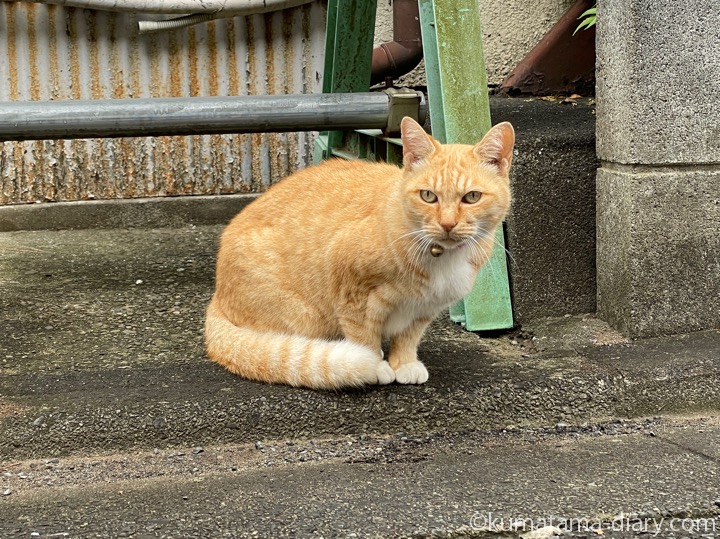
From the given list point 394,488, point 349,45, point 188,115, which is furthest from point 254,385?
point 349,45

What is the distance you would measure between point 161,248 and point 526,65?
217 cm

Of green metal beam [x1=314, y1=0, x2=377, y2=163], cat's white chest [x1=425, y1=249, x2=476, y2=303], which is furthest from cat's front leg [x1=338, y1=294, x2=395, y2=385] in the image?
green metal beam [x1=314, y1=0, x2=377, y2=163]

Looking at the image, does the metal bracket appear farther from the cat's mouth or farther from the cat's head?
the cat's mouth

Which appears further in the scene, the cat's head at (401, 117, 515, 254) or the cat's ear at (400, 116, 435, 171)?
the cat's ear at (400, 116, 435, 171)

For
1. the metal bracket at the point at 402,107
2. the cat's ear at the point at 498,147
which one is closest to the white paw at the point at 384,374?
the cat's ear at the point at 498,147

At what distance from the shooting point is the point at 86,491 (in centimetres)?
241

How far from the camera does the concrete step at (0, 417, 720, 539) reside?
2.22 m

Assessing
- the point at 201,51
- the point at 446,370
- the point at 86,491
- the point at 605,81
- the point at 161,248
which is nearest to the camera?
the point at 86,491

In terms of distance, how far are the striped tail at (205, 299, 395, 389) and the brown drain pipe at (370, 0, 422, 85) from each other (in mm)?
2313

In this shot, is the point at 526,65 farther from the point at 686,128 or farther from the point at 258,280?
the point at 258,280

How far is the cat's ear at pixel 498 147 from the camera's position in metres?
2.61

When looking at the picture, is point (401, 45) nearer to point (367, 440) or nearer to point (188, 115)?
point (188, 115)

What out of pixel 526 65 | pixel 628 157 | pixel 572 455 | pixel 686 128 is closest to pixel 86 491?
pixel 572 455

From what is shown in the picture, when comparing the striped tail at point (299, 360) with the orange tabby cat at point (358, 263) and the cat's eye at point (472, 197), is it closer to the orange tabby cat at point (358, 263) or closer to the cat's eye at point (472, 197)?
the orange tabby cat at point (358, 263)
